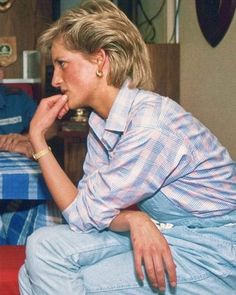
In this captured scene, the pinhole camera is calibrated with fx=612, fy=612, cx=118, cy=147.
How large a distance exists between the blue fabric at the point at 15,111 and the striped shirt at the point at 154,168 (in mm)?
1214

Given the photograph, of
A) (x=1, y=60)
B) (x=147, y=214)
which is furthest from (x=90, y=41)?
(x=1, y=60)

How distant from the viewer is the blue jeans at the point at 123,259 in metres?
1.35

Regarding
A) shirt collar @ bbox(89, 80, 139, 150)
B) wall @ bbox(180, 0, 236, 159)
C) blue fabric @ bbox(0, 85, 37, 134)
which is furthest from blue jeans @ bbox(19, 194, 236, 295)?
blue fabric @ bbox(0, 85, 37, 134)

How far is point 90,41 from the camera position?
1.52 meters

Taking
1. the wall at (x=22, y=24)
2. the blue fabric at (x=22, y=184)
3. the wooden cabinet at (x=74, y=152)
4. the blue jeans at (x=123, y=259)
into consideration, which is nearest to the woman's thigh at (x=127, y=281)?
the blue jeans at (x=123, y=259)

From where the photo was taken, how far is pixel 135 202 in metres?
1.38

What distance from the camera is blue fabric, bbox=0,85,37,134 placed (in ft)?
8.68

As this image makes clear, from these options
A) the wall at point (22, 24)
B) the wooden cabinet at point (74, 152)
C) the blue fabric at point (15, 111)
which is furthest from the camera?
the wall at point (22, 24)

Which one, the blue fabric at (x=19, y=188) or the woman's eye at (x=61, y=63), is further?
the blue fabric at (x=19, y=188)

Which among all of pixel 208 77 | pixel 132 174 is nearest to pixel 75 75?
pixel 132 174

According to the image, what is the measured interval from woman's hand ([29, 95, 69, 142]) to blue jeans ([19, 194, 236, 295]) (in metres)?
0.27

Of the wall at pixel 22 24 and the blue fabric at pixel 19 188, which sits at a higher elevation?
the wall at pixel 22 24

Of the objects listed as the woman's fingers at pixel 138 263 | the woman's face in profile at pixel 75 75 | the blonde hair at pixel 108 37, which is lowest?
the woman's fingers at pixel 138 263

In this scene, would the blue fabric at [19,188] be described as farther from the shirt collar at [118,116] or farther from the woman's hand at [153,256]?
the woman's hand at [153,256]
